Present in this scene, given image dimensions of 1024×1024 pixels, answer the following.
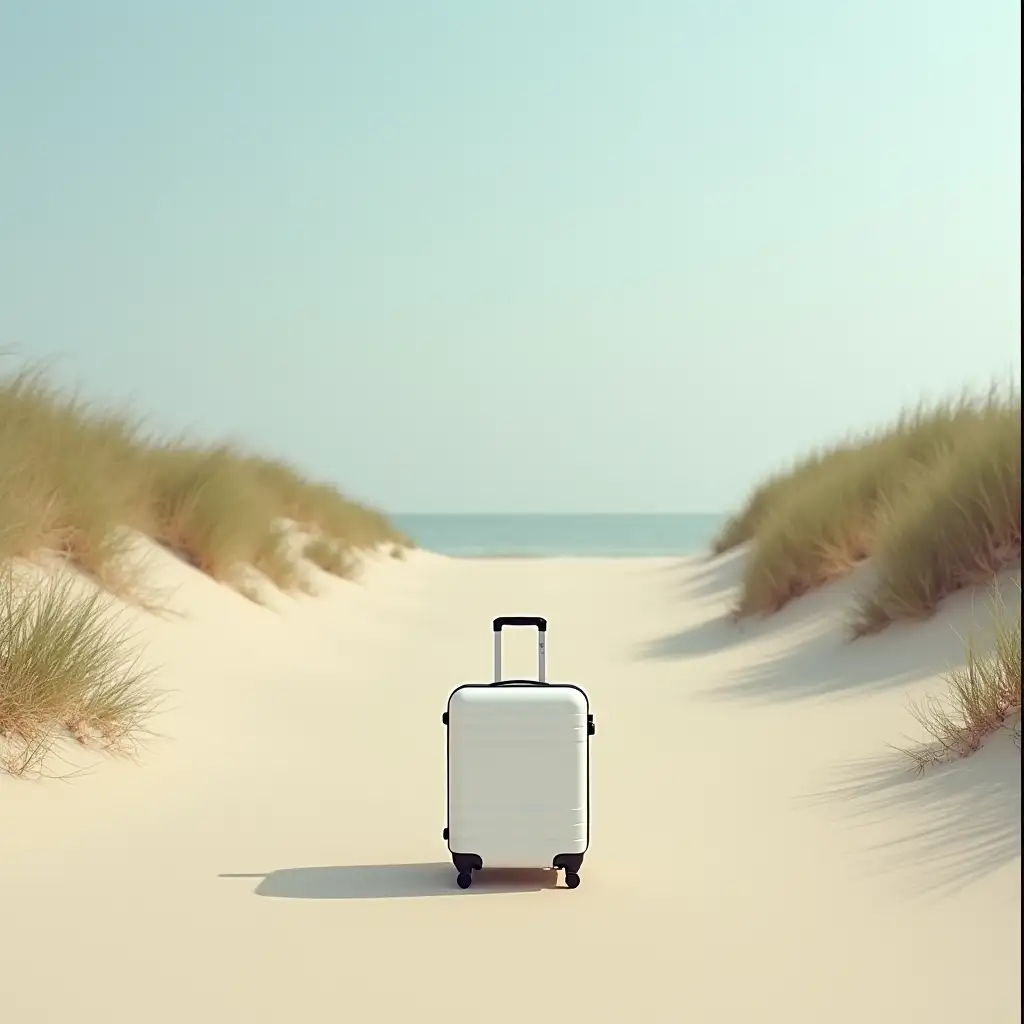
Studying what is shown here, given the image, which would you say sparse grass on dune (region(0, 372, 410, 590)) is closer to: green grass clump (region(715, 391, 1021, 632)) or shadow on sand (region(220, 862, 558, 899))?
shadow on sand (region(220, 862, 558, 899))

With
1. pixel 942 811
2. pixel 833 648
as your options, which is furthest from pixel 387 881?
pixel 833 648

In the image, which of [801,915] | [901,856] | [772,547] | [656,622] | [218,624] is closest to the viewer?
[801,915]

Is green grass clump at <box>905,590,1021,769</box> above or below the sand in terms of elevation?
above

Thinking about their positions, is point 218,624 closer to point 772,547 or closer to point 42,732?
point 42,732

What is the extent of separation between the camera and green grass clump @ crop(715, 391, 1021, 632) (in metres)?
7.88

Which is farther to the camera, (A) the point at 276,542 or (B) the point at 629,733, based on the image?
(A) the point at 276,542

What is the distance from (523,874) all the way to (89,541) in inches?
192

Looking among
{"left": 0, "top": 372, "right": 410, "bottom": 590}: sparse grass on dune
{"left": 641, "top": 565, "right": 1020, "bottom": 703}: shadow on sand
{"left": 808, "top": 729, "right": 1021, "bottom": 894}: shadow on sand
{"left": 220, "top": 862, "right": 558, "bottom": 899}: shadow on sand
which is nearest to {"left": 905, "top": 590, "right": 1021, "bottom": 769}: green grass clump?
{"left": 808, "top": 729, "right": 1021, "bottom": 894}: shadow on sand

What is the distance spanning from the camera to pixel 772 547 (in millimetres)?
11148

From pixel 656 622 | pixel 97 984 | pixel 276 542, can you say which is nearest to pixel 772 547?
pixel 656 622

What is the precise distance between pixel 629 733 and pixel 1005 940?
137 inches

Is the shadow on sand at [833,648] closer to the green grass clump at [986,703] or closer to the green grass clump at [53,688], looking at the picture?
the green grass clump at [986,703]

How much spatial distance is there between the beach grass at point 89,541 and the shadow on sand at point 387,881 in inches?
52.6

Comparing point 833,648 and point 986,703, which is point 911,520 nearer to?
point 833,648
